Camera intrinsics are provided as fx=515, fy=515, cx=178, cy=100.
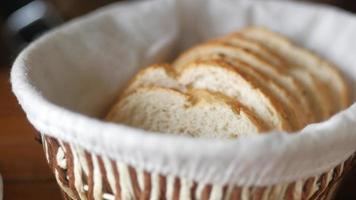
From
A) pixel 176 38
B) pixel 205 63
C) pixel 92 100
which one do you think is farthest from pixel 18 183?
pixel 176 38

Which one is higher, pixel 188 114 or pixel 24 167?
pixel 188 114

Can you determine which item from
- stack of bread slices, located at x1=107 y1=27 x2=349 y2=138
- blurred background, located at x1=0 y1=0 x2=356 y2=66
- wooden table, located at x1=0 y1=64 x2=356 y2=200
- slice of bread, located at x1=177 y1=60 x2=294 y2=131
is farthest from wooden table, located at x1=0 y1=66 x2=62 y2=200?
blurred background, located at x1=0 y1=0 x2=356 y2=66

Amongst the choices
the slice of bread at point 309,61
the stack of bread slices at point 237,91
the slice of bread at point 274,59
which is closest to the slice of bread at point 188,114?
the stack of bread slices at point 237,91

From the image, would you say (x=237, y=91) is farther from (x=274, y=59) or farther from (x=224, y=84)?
(x=274, y=59)

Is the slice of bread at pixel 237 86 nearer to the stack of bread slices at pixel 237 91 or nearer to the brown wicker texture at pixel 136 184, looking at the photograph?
the stack of bread slices at pixel 237 91

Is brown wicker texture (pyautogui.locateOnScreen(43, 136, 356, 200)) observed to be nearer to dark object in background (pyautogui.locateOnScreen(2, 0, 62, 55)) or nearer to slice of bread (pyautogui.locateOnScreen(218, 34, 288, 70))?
slice of bread (pyautogui.locateOnScreen(218, 34, 288, 70))

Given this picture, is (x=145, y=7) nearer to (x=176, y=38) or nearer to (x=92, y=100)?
(x=176, y=38)

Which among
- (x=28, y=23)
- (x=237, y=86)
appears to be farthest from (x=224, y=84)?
(x=28, y=23)
